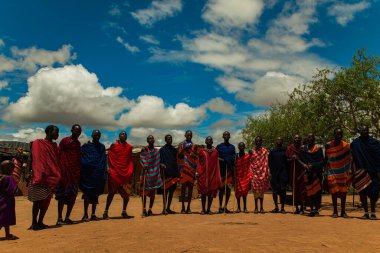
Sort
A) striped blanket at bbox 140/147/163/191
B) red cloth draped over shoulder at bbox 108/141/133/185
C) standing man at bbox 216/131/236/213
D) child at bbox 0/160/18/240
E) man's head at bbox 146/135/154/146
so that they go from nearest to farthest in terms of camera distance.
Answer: child at bbox 0/160/18/240 < red cloth draped over shoulder at bbox 108/141/133/185 < man's head at bbox 146/135/154/146 < striped blanket at bbox 140/147/163/191 < standing man at bbox 216/131/236/213

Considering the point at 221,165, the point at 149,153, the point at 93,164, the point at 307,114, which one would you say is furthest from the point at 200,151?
the point at 307,114

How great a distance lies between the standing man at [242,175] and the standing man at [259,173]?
0.48 feet

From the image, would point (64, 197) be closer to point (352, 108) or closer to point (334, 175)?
point (334, 175)

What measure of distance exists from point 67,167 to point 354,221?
6556 mm

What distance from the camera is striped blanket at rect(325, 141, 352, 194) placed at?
874 centimetres

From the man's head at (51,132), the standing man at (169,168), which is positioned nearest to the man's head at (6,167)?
the man's head at (51,132)

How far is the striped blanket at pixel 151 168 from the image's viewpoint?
30.5 feet

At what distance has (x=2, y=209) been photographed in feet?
19.6

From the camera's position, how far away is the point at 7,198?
609cm

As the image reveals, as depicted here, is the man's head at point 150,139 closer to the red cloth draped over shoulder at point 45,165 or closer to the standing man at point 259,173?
the red cloth draped over shoulder at point 45,165

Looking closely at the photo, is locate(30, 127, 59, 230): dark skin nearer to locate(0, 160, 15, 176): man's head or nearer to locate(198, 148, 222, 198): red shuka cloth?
locate(0, 160, 15, 176): man's head

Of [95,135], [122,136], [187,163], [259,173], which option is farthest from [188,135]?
[95,135]

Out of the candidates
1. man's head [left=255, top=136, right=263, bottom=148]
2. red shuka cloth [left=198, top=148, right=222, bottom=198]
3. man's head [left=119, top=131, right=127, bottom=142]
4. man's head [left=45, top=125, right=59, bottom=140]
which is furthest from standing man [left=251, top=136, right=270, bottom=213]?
man's head [left=45, top=125, right=59, bottom=140]

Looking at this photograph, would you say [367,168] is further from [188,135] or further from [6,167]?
[6,167]
